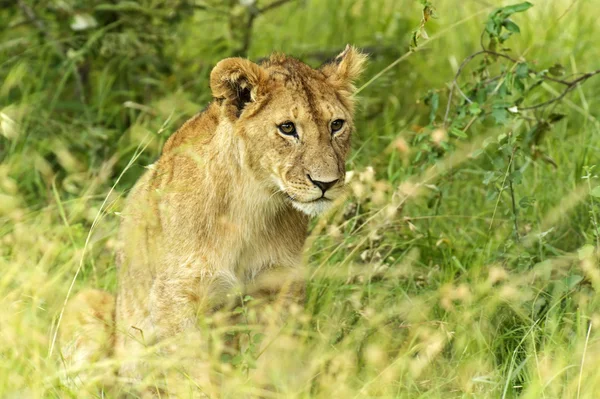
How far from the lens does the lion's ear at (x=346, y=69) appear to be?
3.96 meters

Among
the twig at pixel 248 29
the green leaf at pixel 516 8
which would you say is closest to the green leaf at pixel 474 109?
the green leaf at pixel 516 8

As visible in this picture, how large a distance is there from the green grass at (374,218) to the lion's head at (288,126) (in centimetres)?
46

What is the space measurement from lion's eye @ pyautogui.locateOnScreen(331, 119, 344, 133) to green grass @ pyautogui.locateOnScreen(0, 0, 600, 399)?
62 centimetres

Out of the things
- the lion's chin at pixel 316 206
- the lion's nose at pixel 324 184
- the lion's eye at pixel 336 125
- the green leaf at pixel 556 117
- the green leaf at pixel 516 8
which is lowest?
the lion's chin at pixel 316 206

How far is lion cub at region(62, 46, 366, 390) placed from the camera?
3658mm

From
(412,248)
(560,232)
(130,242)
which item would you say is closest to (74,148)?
(130,242)

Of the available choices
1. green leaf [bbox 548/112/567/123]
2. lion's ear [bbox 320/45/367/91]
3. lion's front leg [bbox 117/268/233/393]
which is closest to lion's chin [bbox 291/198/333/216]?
lion's front leg [bbox 117/268/233/393]

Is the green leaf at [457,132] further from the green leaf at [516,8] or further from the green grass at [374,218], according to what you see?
the green leaf at [516,8]

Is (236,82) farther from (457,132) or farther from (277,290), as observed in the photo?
(457,132)

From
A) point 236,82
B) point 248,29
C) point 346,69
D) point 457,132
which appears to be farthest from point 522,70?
point 248,29

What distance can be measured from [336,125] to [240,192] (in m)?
0.46

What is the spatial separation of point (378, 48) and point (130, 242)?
2.56 meters

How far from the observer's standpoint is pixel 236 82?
372 cm

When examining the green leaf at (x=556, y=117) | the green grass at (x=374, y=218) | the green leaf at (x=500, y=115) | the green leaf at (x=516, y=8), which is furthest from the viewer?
the green leaf at (x=556, y=117)
